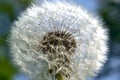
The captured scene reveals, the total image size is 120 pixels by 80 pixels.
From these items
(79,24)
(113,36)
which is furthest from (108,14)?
(79,24)

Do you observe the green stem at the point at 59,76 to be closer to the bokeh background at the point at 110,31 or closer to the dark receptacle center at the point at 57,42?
the dark receptacle center at the point at 57,42

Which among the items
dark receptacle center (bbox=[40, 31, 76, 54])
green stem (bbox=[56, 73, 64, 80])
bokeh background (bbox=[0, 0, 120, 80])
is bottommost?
green stem (bbox=[56, 73, 64, 80])

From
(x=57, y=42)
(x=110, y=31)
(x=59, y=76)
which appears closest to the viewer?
(x=59, y=76)

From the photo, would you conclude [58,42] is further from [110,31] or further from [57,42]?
[110,31]

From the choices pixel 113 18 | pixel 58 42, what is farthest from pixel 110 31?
pixel 58 42

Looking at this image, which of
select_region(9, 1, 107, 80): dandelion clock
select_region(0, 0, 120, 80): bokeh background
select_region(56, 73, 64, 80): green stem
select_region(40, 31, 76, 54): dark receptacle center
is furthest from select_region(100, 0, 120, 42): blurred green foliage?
select_region(56, 73, 64, 80): green stem

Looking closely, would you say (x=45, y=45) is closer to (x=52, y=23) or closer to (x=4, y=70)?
(x=52, y=23)

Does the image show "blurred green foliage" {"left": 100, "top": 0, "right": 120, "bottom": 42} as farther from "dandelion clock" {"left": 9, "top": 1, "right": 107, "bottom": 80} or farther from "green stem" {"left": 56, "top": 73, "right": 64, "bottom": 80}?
"green stem" {"left": 56, "top": 73, "right": 64, "bottom": 80}

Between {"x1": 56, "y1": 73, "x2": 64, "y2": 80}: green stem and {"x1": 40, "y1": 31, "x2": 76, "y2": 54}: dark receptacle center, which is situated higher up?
{"x1": 40, "y1": 31, "x2": 76, "y2": 54}: dark receptacle center
